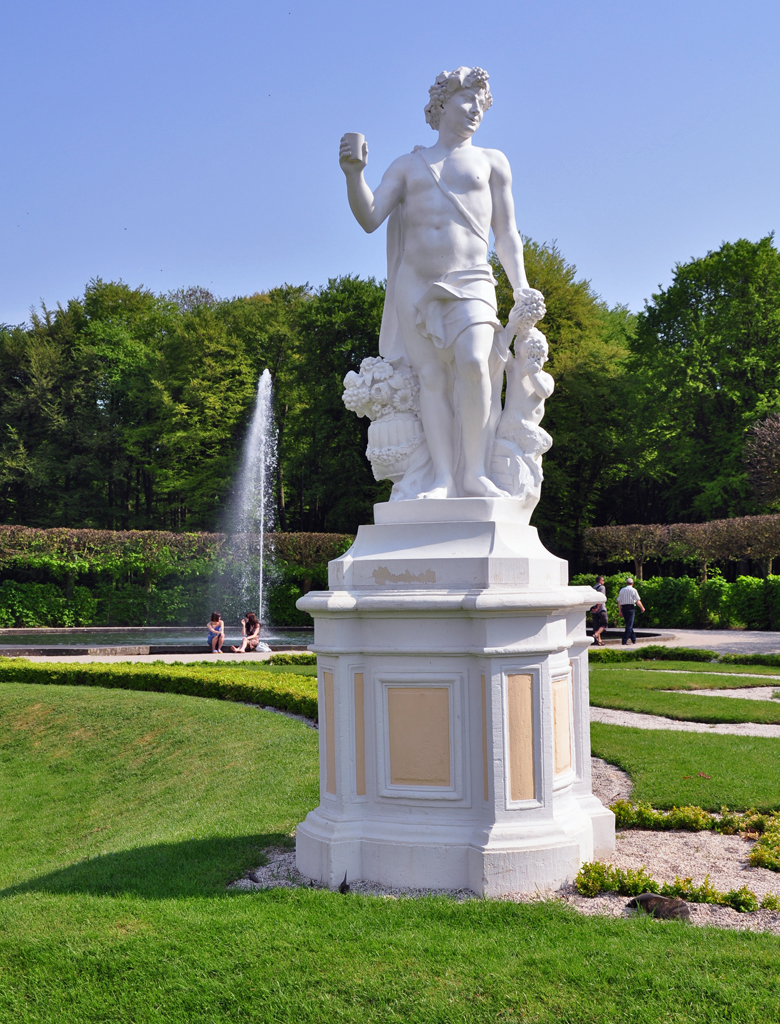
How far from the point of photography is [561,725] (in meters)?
5.15

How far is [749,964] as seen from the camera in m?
3.48

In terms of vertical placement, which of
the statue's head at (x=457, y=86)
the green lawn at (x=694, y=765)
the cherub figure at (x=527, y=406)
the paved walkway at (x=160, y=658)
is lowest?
the paved walkway at (x=160, y=658)

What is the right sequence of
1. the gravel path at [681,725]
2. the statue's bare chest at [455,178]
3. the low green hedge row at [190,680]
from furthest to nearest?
the low green hedge row at [190,680]
the gravel path at [681,725]
the statue's bare chest at [455,178]

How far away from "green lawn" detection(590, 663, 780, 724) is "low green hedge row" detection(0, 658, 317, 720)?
12.6 ft

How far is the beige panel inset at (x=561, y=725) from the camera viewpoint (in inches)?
199

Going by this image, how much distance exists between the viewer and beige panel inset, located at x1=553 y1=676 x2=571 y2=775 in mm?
5062

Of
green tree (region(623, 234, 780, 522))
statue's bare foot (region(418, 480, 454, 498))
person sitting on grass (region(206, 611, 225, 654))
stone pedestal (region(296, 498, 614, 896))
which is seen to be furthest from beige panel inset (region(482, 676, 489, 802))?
green tree (region(623, 234, 780, 522))

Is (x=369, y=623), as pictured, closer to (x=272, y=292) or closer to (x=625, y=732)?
(x=625, y=732)

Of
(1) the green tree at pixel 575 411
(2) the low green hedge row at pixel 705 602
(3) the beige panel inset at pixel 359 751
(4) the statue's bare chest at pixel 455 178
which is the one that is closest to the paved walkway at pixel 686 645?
(2) the low green hedge row at pixel 705 602

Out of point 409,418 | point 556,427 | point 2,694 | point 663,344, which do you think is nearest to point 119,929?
point 409,418

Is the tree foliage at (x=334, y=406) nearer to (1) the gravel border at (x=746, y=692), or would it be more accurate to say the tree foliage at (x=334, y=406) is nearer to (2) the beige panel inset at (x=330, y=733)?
(1) the gravel border at (x=746, y=692)

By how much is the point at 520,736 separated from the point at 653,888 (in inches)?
37.3

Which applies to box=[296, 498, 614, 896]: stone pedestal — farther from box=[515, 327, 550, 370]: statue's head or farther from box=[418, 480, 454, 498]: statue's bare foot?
box=[515, 327, 550, 370]: statue's head

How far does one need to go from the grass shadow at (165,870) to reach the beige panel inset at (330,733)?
0.63 meters
